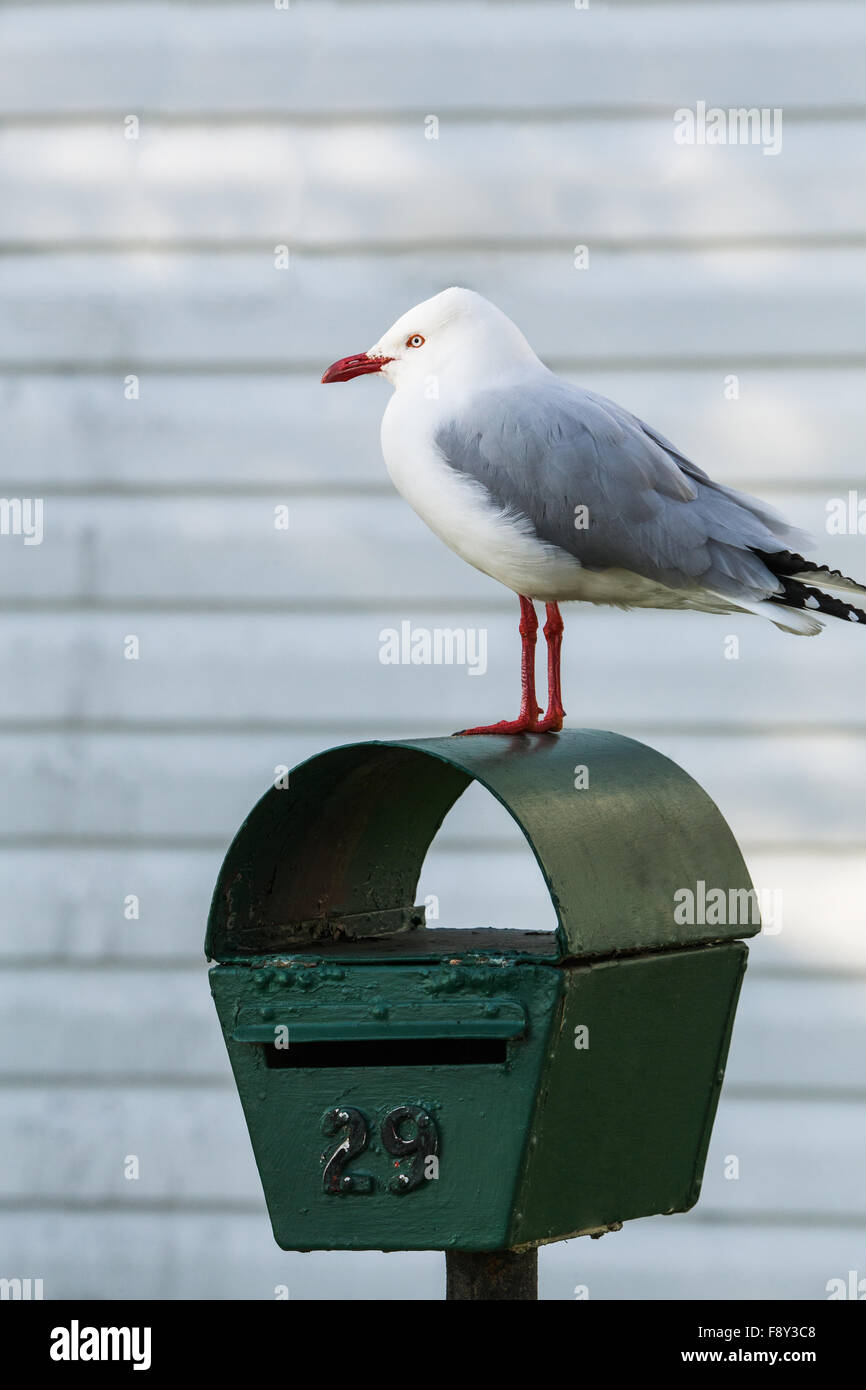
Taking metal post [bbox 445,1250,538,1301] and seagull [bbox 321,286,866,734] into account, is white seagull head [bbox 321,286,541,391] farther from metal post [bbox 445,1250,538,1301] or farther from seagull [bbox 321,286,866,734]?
metal post [bbox 445,1250,538,1301]

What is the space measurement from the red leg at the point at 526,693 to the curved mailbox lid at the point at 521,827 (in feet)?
0.28

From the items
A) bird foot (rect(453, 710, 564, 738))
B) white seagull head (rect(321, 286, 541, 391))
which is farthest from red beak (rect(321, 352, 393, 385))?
bird foot (rect(453, 710, 564, 738))

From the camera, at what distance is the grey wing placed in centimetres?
233

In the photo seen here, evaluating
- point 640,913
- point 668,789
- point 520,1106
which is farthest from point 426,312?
point 520,1106

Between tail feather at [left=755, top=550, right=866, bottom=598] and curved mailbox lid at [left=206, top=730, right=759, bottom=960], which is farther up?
tail feather at [left=755, top=550, right=866, bottom=598]

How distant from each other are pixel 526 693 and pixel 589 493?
275 mm

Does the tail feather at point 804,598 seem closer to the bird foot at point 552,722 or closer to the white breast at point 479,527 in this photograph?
Answer: the white breast at point 479,527

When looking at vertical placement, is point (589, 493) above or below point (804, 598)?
above

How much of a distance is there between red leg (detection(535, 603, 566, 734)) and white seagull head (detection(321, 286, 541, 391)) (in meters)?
0.32

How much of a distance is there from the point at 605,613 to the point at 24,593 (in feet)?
3.58

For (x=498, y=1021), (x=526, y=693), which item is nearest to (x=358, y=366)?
(x=526, y=693)

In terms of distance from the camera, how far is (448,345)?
7.89ft

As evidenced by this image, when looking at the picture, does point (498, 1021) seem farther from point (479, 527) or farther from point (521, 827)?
point (479, 527)

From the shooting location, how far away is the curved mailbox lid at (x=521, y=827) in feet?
6.63
